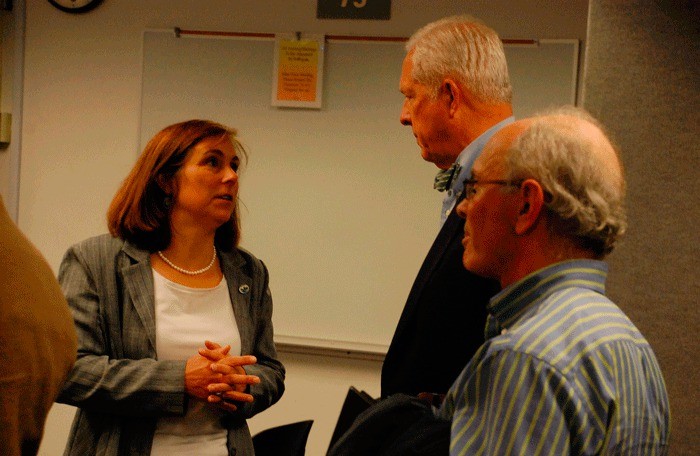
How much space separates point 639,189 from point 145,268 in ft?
3.89

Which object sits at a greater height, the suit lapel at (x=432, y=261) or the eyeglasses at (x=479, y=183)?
the eyeglasses at (x=479, y=183)

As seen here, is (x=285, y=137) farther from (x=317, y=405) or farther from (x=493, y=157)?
(x=493, y=157)

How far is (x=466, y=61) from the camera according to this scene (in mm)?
1739

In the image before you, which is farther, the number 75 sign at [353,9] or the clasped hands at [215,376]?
the number 75 sign at [353,9]

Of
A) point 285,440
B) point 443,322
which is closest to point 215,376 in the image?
point 285,440

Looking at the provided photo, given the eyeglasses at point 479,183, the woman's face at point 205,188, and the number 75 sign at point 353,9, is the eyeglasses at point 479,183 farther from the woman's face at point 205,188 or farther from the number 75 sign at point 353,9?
the number 75 sign at point 353,9

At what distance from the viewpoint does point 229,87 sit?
3.38 m

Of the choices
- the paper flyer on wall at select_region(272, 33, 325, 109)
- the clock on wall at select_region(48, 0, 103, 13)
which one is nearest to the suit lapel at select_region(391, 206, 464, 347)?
the paper flyer on wall at select_region(272, 33, 325, 109)

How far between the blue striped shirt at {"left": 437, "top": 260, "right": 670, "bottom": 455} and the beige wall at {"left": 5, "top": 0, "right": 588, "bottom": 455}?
2243 millimetres

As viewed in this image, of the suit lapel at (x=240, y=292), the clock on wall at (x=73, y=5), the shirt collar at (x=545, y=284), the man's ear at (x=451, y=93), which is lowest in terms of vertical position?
the suit lapel at (x=240, y=292)

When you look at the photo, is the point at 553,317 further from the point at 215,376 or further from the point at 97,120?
the point at 97,120

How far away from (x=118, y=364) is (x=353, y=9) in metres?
1.93

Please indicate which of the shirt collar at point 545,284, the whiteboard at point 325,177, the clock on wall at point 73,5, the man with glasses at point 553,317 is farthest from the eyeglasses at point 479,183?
the clock on wall at point 73,5

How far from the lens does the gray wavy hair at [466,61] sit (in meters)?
1.73
